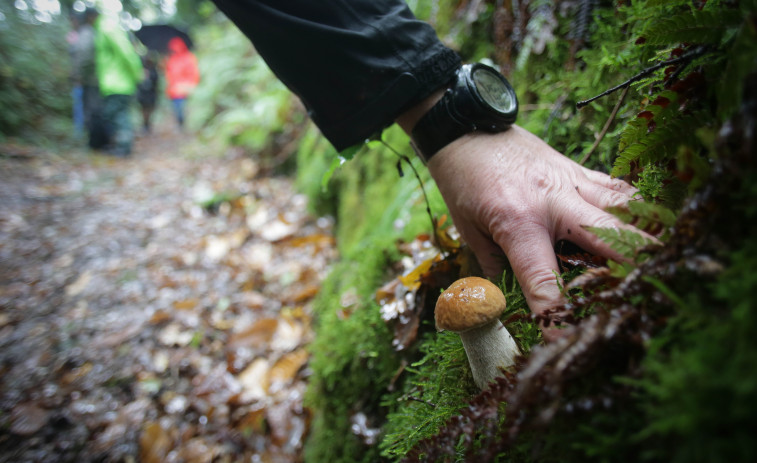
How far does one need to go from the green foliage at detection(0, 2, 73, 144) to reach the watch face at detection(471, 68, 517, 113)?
40.7 feet

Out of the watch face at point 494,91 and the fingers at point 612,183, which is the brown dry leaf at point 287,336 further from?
the fingers at point 612,183

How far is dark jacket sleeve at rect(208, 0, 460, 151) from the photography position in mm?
1572

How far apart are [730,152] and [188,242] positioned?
18.9 feet

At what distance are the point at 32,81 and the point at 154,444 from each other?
14337mm

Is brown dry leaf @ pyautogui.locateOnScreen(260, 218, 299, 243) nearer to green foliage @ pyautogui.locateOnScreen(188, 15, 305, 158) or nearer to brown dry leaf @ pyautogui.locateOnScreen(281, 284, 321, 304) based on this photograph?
brown dry leaf @ pyautogui.locateOnScreen(281, 284, 321, 304)

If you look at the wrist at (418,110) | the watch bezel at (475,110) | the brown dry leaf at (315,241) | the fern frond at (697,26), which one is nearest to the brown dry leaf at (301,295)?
the brown dry leaf at (315,241)

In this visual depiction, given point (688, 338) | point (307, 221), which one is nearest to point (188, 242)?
point (307, 221)

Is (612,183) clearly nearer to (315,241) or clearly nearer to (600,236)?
(600,236)

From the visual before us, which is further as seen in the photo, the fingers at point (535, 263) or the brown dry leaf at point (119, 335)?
the brown dry leaf at point (119, 335)

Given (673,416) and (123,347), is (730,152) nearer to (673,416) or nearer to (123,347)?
Answer: (673,416)

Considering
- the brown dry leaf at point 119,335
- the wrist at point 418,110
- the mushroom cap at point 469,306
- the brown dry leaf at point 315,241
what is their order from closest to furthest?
1. the mushroom cap at point 469,306
2. the wrist at point 418,110
3. the brown dry leaf at point 119,335
4. the brown dry leaf at point 315,241

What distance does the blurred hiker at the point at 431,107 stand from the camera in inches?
49.6

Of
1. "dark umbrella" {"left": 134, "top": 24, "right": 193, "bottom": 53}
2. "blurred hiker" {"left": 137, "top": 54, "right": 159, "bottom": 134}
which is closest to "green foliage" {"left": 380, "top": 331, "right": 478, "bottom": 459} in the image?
"blurred hiker" {"left": 137, "top": 54, "right": 159, "bottom": 134}

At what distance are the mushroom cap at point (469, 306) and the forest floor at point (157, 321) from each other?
2.11m
